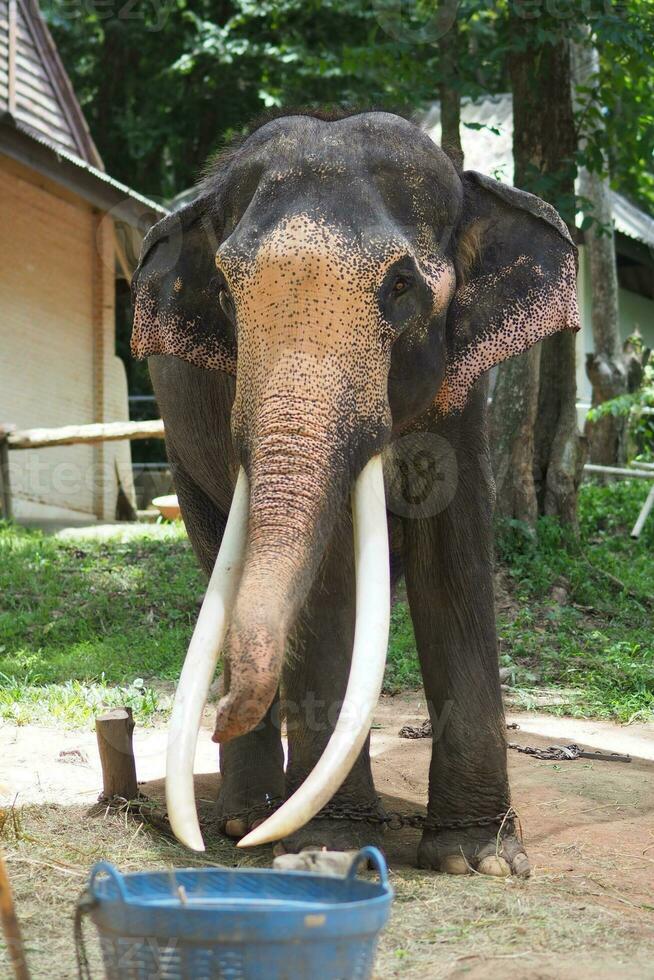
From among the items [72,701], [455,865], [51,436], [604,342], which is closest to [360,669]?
[455,865]

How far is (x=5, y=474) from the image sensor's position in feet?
35.7

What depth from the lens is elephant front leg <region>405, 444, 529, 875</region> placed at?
397cm

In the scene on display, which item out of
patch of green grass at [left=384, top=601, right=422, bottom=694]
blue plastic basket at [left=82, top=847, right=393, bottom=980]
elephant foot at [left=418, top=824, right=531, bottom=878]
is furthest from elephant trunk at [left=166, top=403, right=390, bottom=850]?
patch of green grass at [left=384, top=601, right=422, bottom=694]

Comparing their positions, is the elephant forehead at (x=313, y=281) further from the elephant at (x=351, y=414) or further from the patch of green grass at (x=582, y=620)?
the patch of green grass at (x=582, y=620)

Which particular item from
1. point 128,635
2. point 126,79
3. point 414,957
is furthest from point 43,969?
point 126,79

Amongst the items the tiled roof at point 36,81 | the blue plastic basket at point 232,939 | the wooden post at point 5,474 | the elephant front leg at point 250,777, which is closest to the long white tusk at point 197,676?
the blue plastic basket at point 232,939

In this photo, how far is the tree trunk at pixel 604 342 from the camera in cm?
1488

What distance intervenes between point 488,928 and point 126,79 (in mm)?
20533

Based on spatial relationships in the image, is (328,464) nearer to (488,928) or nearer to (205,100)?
(488,928)

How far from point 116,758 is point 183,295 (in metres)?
1.50

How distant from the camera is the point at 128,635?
Result: 301 inches

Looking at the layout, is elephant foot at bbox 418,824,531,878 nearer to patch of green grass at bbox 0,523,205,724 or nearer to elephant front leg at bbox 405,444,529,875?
elephant front leg at bbox 405,444,529,875

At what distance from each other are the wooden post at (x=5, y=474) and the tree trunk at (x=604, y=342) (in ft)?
22.0

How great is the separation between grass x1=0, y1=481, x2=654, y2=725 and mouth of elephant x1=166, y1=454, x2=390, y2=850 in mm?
2896
